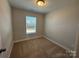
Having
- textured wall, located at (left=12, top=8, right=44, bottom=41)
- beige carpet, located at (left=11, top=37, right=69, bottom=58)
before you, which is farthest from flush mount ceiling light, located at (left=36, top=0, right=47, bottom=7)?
beige carpet, located at (left=11, top=37, right=69, bottom=58)

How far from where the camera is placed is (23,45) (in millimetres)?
1513

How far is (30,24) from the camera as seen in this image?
1422 millimetres

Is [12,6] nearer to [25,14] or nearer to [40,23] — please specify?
[25,14]

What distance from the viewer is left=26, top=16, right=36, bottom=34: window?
4.58 ft

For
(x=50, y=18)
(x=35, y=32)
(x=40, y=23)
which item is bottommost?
(x=35, y=32)

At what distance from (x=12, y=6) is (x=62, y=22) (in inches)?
39.2

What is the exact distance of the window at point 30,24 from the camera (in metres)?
Result: 1.40

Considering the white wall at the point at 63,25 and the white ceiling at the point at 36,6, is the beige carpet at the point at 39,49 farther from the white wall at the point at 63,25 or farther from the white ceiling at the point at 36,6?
the white ceiling at the point at 36,6

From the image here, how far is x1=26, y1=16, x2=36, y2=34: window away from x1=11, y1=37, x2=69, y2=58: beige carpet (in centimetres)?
23

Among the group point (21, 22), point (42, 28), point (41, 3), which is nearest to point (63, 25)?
point (42, 28)

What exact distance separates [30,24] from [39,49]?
571 millimetres

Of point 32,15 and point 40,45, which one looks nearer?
point 32,15

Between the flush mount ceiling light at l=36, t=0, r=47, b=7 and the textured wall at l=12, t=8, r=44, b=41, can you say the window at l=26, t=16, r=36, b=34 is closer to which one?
the textured wall at l=12, t=8, r=44, b=41

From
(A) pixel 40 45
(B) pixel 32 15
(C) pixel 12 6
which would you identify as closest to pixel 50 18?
(B) pixel 32 15
